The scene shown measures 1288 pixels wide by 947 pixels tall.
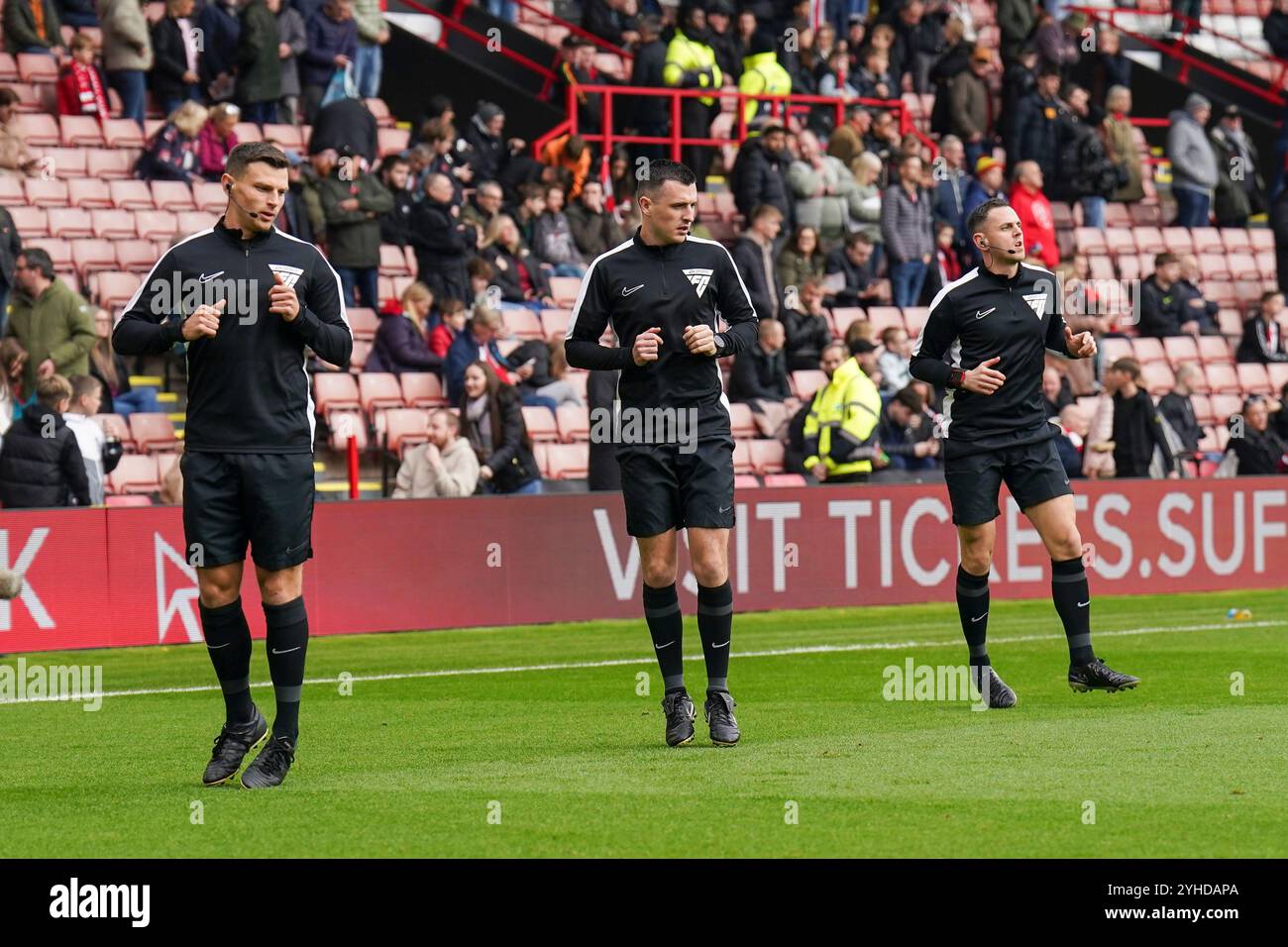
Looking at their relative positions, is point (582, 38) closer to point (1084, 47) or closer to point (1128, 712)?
point (1084, 47)

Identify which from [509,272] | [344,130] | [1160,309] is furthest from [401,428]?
[1160,309]

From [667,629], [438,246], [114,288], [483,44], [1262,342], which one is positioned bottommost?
[667,629]

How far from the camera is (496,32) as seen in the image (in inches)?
986

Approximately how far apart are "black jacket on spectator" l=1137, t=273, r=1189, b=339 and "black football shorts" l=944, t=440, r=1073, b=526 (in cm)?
1404

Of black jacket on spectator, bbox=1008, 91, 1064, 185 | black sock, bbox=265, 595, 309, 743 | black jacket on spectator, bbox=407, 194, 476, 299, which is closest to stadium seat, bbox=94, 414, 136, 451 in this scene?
black jacket on spectator, bbox=407, 194, 476, 299

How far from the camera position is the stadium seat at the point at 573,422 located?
19.7 m

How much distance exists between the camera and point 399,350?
1906 centimetres

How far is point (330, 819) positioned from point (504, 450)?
10.2 metres

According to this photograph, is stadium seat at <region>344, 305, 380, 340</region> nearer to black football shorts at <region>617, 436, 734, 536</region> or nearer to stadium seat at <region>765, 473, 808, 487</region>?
stadium seat at <region>765, 473, 808, 487</region>

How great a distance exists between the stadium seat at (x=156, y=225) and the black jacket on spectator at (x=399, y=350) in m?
2.13

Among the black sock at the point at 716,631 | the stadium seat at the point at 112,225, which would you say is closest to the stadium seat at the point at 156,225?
the stadium seat at the point at 112,225

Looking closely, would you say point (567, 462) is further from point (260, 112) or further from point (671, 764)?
point (671, 764)

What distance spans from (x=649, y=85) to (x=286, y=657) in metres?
16.1

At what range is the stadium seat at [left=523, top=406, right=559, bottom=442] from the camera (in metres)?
19.5
